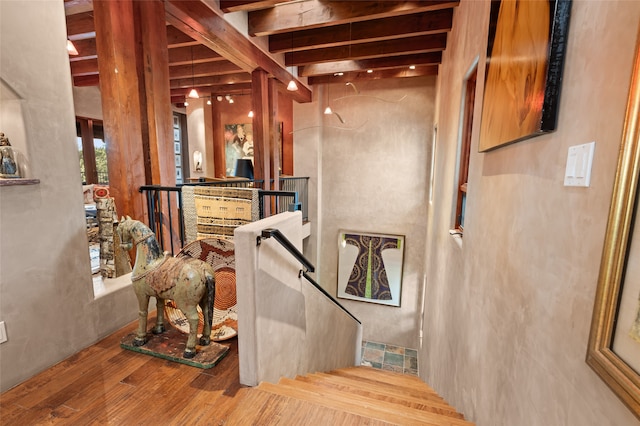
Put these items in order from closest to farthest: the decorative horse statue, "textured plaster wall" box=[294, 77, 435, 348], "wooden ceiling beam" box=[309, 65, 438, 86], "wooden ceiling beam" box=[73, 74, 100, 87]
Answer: the decorative horse statue → "wooden ceiling beam" box=[309, 65, 438, 86] → "textured plaster wall" box=[294, 77, 435, 348] → "wooden ceiling beam" box=[73, 74, 100, 87]

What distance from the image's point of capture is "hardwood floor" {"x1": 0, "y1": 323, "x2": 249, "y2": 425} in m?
1.47

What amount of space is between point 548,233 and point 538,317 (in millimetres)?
314

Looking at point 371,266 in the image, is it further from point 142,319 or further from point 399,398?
point 142,319

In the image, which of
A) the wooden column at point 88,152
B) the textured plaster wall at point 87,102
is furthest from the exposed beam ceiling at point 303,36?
the wooden column at point 88,152

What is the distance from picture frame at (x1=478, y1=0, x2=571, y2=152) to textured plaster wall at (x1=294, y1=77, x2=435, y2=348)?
4.51 meters

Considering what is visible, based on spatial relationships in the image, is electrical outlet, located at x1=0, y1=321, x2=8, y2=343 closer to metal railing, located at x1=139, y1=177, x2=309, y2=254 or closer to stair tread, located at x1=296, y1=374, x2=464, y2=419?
metal railing, located at x1=139, y1=177, x2=309, y2=254

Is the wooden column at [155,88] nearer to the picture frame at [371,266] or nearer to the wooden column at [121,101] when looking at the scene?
the wooden column at [121,101]

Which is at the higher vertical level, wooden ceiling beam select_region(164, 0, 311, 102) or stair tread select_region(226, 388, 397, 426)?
wooden ceiling beam select_region(164, 0, 311, 102)

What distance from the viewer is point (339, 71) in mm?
5297

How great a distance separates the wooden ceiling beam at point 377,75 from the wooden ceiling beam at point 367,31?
174 cm

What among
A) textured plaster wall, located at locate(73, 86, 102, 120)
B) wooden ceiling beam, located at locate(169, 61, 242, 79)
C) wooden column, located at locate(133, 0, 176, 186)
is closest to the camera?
wooden column, located at locate(133, 0, 176, 186)

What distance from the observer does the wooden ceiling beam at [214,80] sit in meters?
5.93

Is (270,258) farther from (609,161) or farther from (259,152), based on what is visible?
(259,152)

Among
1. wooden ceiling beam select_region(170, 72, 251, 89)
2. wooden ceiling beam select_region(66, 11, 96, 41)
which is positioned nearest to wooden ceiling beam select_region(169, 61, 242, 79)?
wooden ceiling beam select_region(170, 72, 251, 89)
